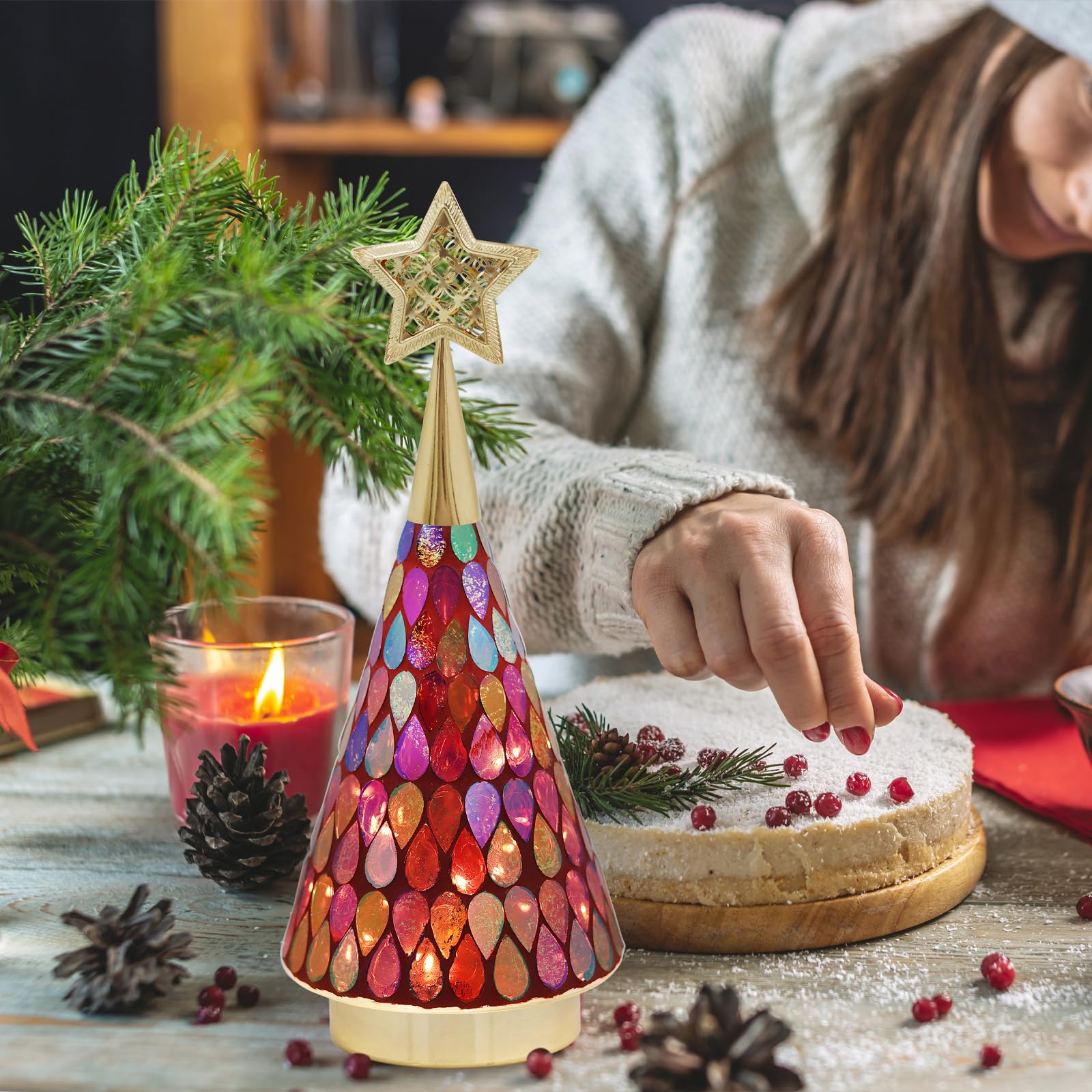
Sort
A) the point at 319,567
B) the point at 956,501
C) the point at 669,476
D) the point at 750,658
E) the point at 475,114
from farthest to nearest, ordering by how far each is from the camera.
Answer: the point at 319,567 < the point at 475,114 < the point at 956,501 < the point at 669,476 < the point at 750,658

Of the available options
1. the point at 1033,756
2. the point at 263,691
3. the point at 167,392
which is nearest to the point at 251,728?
the point at 263,691

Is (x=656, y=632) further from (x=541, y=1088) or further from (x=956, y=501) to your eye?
(x=956, y=501)

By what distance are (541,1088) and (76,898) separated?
0.28 m

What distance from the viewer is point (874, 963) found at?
522mm

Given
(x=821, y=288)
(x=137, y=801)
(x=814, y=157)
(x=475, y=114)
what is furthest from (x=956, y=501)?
(x=475, y=114)

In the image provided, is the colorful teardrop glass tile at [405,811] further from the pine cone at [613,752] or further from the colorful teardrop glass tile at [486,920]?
the pine cone at [613,752]

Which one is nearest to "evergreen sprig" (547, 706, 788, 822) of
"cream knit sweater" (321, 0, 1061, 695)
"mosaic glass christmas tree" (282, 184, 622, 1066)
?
"mosaic glass christmas tree" (282, 184, 622, 1066)

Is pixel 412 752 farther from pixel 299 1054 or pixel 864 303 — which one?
pixel 864 303

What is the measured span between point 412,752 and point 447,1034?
10 centimetres

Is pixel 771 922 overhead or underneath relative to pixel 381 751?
underneath

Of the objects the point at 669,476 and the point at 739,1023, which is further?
the point at 669,476

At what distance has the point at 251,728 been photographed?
→ 0.63 m

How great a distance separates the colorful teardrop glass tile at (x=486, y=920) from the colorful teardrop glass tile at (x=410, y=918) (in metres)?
0.02

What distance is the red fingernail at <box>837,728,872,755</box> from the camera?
51 centimetres
